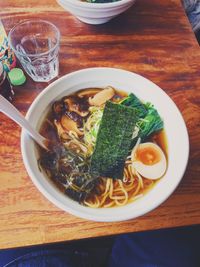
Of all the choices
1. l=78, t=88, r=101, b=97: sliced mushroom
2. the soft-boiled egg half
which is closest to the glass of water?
l=78, t=88, r=101, b=97: sliced mushroom

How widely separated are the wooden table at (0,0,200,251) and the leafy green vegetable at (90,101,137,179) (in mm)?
169

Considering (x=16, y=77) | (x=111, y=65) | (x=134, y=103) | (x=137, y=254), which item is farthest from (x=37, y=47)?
(x=137, y=254)

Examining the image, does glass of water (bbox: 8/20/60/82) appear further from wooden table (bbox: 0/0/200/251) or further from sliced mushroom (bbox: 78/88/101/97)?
sliced mushroom (bbox: 78/88/101/97)

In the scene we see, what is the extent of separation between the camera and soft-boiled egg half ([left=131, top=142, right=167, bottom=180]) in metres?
1.08

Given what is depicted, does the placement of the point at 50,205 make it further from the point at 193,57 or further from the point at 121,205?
the point at 193,57

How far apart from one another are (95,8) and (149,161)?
0.58 m

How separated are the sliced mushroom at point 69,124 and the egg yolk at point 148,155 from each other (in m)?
0.21

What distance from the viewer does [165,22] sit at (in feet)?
4.87

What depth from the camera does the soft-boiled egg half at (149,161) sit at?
1.08 m

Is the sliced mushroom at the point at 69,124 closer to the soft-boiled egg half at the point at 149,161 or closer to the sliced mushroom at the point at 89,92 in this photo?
the sliced mushroom at the point at 89,92

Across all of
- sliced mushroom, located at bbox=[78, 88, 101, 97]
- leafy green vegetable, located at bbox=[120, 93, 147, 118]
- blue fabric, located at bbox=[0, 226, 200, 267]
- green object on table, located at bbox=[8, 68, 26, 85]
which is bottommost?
blue fabric, located at bbox=[0, 226, 200, 267]

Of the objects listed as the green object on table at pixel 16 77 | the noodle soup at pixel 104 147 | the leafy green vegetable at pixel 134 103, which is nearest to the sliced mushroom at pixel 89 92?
the noodle soup at pixel 104 147

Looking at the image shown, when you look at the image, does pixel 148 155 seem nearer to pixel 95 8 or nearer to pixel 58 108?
pixel 58 108

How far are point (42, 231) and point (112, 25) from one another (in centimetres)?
88
